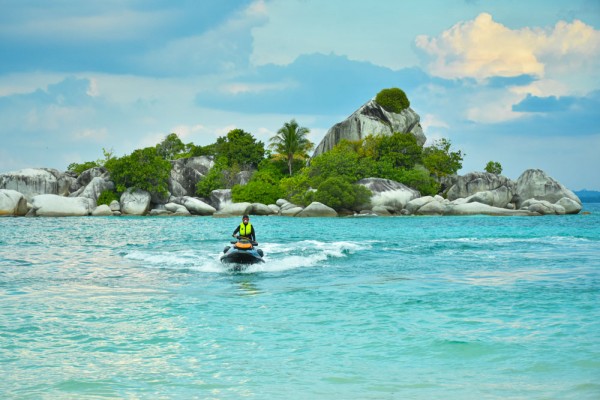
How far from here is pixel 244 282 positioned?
13.7 metres

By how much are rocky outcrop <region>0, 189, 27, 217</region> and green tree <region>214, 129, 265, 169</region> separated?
19.0 m

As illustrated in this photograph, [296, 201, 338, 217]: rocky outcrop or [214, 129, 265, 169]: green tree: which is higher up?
[214, 129, 265, 169]: green tree

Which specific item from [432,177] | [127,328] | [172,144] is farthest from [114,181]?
[127,328]

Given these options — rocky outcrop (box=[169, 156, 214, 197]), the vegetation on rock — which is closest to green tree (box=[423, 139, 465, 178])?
→ the vegetation on rock

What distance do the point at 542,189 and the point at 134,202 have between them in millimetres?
33416

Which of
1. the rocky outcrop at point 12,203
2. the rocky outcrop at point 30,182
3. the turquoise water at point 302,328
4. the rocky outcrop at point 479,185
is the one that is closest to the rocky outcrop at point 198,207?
the rocky outcrop at point 30,182

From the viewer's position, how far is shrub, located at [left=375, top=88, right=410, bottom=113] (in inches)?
2400

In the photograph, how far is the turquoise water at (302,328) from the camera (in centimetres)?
632

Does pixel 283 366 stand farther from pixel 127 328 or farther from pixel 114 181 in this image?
pixel 114 181

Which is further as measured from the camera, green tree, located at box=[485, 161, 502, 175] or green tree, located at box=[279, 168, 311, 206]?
green tree, located at box=[485, 161, 502, 175]

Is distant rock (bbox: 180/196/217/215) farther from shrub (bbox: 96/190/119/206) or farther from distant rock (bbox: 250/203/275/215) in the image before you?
shrub (bbox: 96/190/119/206)

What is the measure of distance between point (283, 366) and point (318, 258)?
1164 centimetres

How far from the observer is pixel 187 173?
56594mm

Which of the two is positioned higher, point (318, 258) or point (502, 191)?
point (502, 191)
